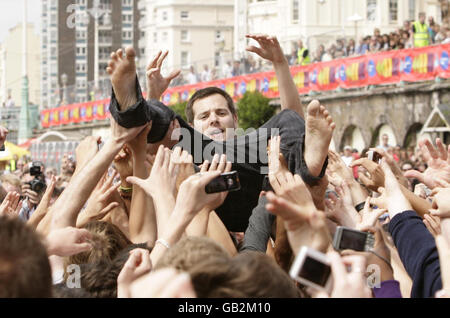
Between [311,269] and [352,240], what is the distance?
1.64 ft

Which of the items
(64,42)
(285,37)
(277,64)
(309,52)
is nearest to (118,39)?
(64,42)

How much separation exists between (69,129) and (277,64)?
44.8 meters

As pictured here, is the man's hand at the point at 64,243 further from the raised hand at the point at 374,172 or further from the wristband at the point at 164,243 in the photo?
the raised hand at the point at 374,172

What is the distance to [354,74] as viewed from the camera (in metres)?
25.4

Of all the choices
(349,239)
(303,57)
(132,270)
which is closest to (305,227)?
(349,239)

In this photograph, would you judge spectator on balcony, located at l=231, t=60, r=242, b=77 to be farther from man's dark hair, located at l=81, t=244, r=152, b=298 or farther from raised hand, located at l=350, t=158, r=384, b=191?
man's dark hair, located at l=81, t=244, r=152, b=298

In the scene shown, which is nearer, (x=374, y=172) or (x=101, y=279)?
(x=101, y=279)

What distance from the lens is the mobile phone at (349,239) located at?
9.46ft

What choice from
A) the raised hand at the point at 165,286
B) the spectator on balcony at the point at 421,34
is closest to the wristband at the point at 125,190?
the raised hand at the point at 165,286

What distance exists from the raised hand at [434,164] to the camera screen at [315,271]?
241 centimetres

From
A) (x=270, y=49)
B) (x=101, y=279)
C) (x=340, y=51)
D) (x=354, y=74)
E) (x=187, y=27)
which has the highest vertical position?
(x=187, y=27)

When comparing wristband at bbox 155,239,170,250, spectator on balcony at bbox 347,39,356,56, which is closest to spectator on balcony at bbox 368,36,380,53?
spectator on balcony at bbox 347,39,356,56

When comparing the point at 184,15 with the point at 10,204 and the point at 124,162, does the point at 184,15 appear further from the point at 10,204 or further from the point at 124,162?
the point at 10,204

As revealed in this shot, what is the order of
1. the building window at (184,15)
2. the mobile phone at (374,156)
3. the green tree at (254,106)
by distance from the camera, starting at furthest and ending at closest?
the building window at (184,15), the green tree at (254,106), the mobile phone at (374,156)
